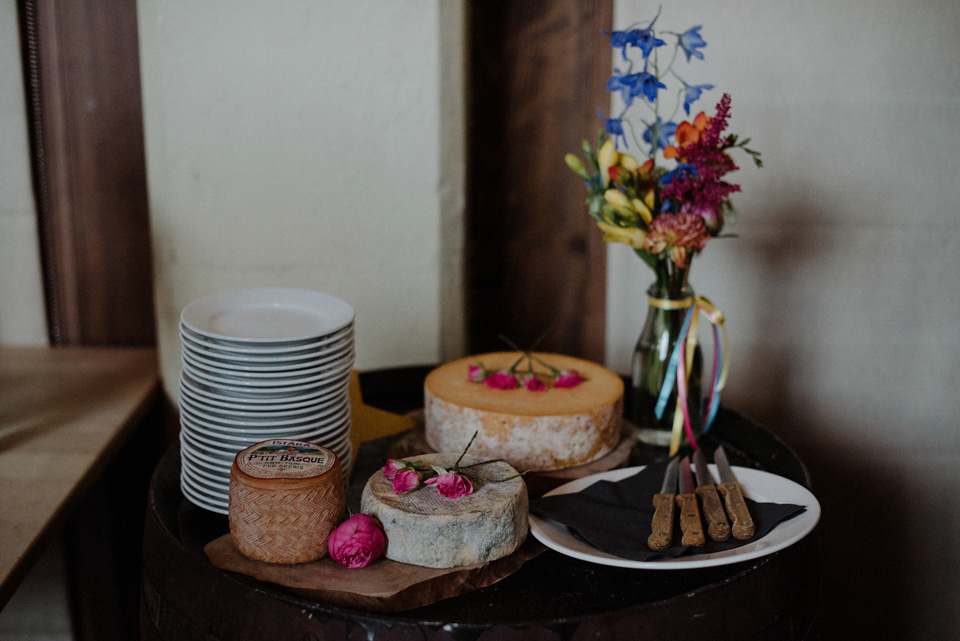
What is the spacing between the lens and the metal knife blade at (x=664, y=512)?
0.91 meters

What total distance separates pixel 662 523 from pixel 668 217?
448 mm

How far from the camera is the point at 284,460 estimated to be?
2.99 ft

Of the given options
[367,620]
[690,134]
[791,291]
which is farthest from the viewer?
[791,291]

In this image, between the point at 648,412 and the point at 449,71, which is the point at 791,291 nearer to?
the point at 648,412

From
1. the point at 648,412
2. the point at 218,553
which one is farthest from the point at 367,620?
the point at 648,412

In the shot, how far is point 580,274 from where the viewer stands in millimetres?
1902

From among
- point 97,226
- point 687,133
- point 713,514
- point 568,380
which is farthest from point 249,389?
point 97,226

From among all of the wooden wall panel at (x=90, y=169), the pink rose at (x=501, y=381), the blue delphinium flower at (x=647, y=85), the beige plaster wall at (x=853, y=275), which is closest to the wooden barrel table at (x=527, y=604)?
the pink rose at (x=501, y=381)

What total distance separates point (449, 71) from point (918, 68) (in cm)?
97

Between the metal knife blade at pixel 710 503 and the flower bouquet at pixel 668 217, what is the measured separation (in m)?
0.10

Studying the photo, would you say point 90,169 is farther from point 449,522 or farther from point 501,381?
point 449,522

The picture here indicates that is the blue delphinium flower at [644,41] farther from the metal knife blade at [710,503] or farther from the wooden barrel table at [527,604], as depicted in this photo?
the wooden barrel table at [527,604]

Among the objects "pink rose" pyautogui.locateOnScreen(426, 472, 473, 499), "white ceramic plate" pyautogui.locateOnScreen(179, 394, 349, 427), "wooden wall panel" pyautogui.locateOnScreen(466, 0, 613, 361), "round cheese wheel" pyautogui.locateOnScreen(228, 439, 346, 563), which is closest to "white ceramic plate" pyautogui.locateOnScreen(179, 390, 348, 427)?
"white ceramic plate" pyautogui.locateOnScreen(179, 394, 349, 427)

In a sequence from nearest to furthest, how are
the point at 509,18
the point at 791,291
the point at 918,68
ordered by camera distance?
the point at 918,68, the point at 791,291, the point at 509,18
